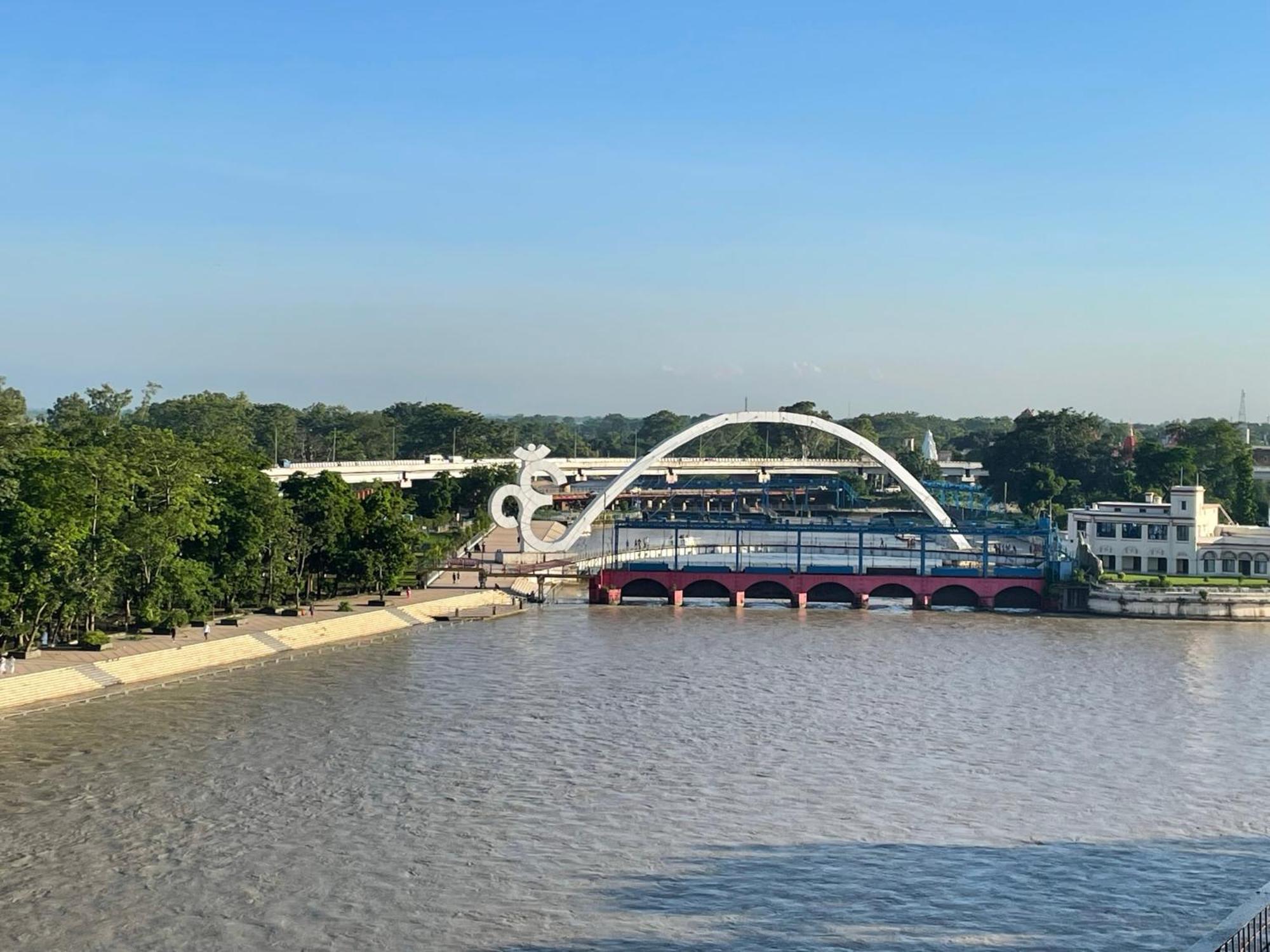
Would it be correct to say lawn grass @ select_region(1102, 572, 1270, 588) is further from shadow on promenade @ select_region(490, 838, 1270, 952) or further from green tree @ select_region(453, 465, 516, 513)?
green tree @ select_region(453, 465, 516, 513)

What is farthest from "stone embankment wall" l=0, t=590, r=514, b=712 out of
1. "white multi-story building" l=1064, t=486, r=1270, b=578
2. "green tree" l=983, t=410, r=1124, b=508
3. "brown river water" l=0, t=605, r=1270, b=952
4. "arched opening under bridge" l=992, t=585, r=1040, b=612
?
"green tree" l=983, t=410, r=1124, b=508

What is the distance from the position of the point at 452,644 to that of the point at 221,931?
115ft

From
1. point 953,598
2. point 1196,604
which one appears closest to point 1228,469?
point 953,598

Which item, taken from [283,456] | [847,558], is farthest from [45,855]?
[283,456]

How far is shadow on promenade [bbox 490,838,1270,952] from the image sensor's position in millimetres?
26578

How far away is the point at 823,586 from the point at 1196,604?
1825 cm

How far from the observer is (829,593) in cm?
Result: 7756

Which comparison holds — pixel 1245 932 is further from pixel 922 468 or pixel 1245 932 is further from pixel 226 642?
pixel 922 468

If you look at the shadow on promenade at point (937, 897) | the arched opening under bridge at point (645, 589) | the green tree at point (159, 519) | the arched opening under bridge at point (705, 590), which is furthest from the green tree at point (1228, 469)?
the shadow on promenade at point (937, 897)

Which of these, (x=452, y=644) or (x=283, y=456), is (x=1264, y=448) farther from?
(x=452, y=644)

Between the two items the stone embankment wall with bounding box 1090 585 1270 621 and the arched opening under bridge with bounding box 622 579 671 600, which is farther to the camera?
the arched opening under bridge with bounding box 622 579 671 600

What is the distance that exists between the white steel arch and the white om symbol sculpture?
3 cm

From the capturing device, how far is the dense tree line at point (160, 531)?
4916 cm

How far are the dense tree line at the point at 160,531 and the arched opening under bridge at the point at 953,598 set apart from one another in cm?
2754
